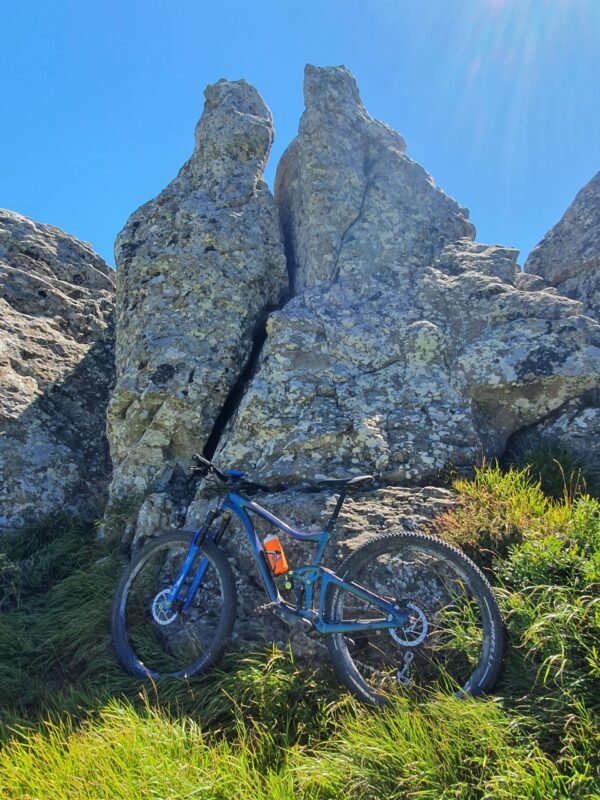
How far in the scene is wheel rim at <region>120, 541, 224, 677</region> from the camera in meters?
4.17

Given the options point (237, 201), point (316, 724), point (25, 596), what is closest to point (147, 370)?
point (25, 596)

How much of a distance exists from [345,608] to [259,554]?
82 cm

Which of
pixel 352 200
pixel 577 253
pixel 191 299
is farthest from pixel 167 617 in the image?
pixel 577 253

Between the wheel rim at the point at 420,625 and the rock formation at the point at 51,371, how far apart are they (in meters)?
4.17

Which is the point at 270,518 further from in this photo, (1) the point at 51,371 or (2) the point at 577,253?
(2) the point at 577,253

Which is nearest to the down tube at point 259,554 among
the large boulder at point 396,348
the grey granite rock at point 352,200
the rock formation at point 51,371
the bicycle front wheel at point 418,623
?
the bicycle front wheel at point 418,623

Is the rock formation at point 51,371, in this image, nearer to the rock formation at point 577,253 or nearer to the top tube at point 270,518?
the top tube at point 270,518

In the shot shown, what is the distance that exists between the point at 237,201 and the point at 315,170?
A: 4.74 ft

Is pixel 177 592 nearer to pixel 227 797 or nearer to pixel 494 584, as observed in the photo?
pixel 227 797

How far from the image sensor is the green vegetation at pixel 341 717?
2.68m

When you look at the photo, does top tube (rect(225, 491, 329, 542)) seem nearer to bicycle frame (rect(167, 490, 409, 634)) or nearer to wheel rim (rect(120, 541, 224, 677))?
bicycle frame (rect(167, 490, 409, 634))

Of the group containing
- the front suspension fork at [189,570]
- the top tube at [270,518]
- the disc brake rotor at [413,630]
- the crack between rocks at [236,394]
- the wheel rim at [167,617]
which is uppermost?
the crack between rocks at [236,394]

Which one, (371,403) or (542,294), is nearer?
(371,403)

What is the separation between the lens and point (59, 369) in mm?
8094
